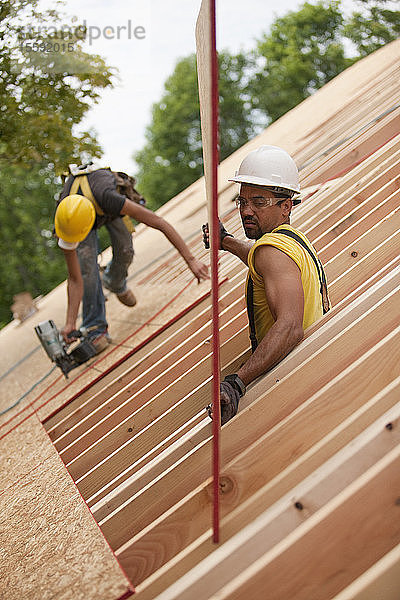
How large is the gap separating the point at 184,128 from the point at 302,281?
32390 millimetres

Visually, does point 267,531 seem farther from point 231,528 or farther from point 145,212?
point 145,212

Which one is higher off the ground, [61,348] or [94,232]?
[94,232]

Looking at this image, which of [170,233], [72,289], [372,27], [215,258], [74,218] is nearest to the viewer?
[215,258]

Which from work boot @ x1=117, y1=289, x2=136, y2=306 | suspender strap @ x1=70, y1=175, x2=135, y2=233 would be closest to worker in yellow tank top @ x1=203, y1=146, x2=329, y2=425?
suspender strap @ x1=70, y1=175, x2=135, y2=233

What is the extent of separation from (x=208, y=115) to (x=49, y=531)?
2.14 meters

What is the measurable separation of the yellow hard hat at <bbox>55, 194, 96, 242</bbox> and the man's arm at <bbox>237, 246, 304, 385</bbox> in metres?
2.43

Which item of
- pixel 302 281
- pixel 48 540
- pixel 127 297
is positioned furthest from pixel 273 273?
pixel 127 297

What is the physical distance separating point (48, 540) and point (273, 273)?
5.30ft

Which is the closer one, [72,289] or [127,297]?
[72,289]

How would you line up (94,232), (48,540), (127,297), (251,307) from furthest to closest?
1. (127,297)
2. (94,232)
3. (251,307)
4. (48,540)

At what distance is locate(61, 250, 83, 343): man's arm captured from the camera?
4.50 metres

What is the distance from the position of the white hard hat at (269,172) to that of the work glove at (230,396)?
3.02 feet

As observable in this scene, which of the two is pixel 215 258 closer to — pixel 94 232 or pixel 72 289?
pixel 72 289

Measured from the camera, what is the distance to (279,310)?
7.66ft
